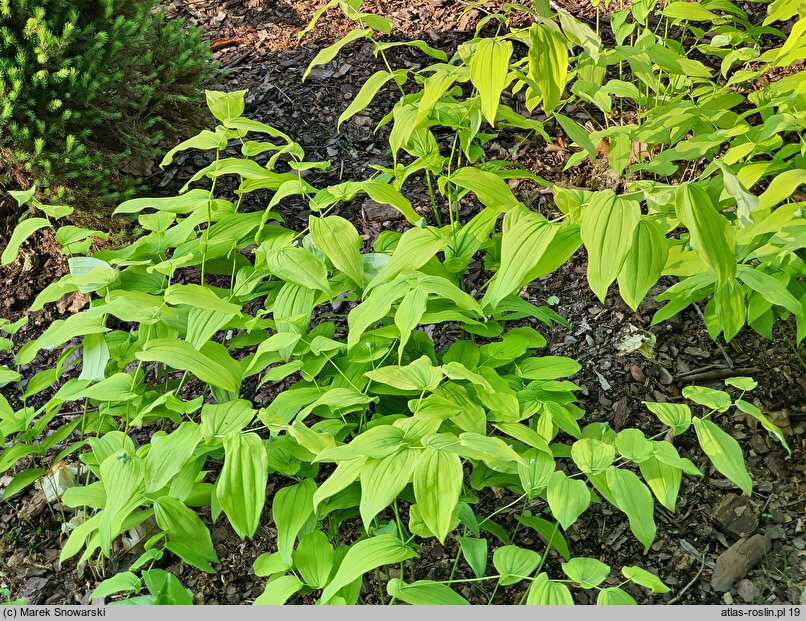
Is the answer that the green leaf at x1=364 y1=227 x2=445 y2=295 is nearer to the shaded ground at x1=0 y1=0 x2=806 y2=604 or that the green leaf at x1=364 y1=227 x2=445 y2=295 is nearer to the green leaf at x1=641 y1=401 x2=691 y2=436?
the green leaf at x1=641 y1=401 x2=691 y2=436

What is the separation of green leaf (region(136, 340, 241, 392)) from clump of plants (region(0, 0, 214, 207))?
1.38m

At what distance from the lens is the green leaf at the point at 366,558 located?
1.39m

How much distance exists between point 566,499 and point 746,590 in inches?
36.3

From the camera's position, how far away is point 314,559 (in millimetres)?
1606

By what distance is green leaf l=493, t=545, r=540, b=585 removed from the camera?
1.49 meters

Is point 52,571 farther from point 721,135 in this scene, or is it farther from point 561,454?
point 721,135

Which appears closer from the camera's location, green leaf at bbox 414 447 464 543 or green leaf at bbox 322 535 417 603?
green leaf at bbox 414 447 464 543

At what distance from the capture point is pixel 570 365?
6.02 feet

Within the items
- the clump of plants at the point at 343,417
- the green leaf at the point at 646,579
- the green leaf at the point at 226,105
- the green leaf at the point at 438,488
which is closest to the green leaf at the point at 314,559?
the clump of plants at the point at 343,417

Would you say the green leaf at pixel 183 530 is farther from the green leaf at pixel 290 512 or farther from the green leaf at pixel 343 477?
the green leaf at pixel 343 477

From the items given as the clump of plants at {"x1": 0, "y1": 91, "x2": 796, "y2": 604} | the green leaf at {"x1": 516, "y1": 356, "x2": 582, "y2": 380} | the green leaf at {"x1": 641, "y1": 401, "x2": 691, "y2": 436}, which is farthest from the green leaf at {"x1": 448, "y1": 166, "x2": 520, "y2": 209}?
the green leaf at {"x1": 641, "y1": 401, "x2": 691, "y2": 436}

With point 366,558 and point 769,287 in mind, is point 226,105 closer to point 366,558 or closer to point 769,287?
point 366,558

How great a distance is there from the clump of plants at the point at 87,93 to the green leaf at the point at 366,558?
194 centimetres

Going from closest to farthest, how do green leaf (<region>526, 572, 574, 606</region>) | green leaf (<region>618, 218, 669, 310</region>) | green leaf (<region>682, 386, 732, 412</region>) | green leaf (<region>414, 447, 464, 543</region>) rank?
green leaf (<region>414, 447, 464, 543</region>)
green leaf (<region>526, 572, 574, 606</region>)
green leaf (<region>618, 218, 669, 310</region>)
green leaf (<region>682, 386, 732, 412</region>)
